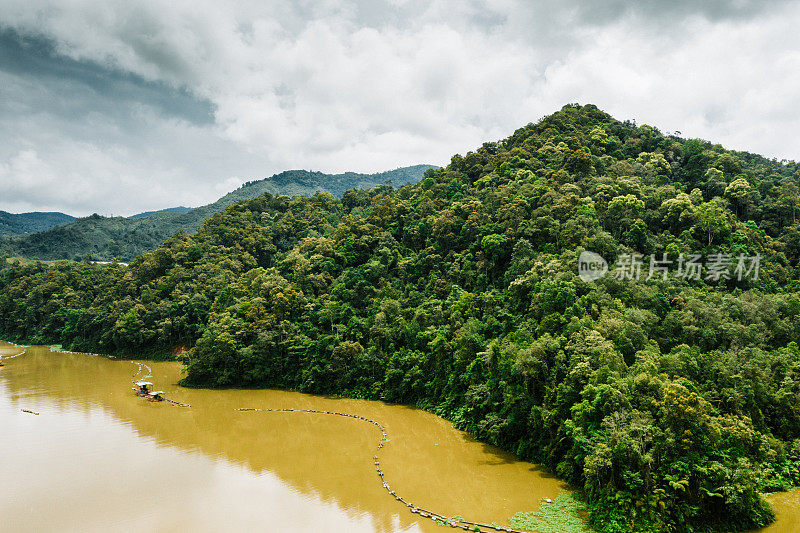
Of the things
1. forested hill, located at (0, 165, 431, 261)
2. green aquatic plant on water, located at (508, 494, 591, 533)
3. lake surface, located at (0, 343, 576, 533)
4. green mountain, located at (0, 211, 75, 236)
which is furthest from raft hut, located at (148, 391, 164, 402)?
green mountain, located at (0, 211, 75, 236)

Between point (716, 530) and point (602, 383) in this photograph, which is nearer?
point (716, 530)

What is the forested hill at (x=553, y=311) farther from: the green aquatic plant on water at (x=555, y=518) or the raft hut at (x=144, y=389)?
the raft hut at (x=144, y=389)

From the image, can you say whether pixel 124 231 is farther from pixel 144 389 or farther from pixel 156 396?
pixel 156 396

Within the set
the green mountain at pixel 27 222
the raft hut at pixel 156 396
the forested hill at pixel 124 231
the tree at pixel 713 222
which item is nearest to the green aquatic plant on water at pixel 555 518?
the tree at pixel 713 222

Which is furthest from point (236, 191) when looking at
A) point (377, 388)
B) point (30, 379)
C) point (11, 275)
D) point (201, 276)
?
point (377, 388)

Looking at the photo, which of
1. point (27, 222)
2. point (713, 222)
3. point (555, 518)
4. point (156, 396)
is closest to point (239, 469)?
point (555, 518)

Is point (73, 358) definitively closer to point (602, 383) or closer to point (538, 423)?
point (538, 423)

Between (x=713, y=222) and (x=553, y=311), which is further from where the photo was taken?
(x=713, y=222)
